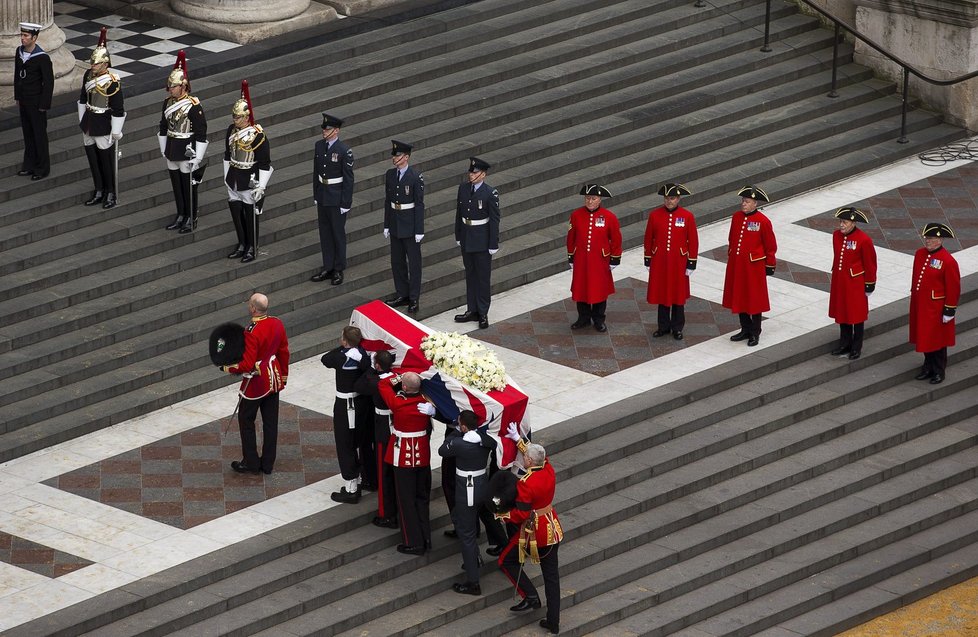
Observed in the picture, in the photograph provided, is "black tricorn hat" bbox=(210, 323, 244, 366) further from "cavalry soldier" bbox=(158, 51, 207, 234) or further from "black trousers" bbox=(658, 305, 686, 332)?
"black trousers" bbox=(658, 305, 686, 332)

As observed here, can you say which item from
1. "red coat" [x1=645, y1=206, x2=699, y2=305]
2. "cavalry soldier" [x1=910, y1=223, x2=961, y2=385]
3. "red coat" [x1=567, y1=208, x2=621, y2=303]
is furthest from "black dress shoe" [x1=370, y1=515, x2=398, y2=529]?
"cavalry soldier" [x1=910, y1=223, x2=961, y2=385]

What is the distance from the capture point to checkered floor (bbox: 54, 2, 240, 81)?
71.6 feet

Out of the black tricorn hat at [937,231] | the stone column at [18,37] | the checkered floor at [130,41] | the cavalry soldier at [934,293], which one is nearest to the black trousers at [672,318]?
the cavalry soldier at [934,293]

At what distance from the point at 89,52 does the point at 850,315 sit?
30.2 feet

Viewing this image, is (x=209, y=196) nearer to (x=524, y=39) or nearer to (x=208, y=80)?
(x=208, y=80)

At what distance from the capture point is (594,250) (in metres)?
17.8

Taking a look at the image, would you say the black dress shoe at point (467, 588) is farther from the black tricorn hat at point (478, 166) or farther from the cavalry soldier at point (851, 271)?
the cavalry soldier at point (851, 271)

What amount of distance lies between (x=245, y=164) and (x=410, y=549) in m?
4.75

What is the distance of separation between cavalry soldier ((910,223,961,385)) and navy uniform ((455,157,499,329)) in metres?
3.59

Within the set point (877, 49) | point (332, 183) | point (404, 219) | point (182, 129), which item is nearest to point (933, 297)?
point (404, 219)

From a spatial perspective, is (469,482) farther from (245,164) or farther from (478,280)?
(245,164)

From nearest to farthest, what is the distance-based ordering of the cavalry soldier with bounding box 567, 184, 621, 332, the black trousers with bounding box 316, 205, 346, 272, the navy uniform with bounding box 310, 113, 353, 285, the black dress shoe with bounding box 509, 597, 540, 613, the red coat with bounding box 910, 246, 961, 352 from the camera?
the black dress shoe with bounding box 509, 597, 540, 613, the red coat with bounding box 910, 246, 961, 352, the cavalry soldier with bounding box 567, 184, 621, 332, the navy uniform with bounding box 310, 113, 353, 285, the black trousers with bounding box 316, 205, 346, 272

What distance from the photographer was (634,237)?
19953mm

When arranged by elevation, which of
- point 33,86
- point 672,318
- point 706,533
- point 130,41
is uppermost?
point 33,86
